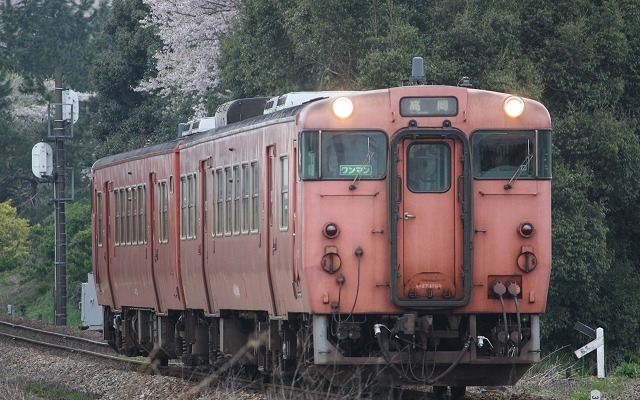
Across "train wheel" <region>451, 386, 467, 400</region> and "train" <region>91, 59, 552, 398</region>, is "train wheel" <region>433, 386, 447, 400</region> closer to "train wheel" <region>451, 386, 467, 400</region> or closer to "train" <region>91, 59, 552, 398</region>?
"train wheel" <region>451, 386, 467, 400</region>

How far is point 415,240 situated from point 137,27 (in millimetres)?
33367

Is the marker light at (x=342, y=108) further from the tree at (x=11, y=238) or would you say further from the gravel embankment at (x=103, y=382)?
the tree at (x=11, y=238)

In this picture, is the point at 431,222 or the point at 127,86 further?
the point at 127,86

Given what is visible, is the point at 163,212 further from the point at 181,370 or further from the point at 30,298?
the point at 30,298

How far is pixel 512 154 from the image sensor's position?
43.7 feet

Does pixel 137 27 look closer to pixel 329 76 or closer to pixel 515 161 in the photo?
pixel 329 76

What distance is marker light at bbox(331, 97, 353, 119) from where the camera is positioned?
13.1m

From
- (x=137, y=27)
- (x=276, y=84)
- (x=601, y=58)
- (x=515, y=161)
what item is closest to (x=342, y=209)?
(x=515, y=161)

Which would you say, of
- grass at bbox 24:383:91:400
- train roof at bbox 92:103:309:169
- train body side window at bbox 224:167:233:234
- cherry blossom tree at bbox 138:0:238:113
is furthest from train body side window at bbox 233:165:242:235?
cherry blossom tree at bbox 138:0:238:113

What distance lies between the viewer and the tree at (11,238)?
53281 mm

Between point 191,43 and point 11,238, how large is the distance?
58.4 feet

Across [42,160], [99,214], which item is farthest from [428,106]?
[42,160]

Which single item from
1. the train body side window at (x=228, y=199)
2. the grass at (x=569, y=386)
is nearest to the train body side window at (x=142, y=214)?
the train body side window at (x=228, y=199)

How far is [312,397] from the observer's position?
12.6 meters
